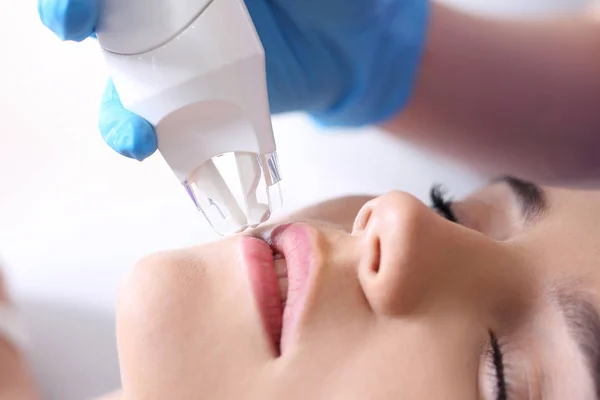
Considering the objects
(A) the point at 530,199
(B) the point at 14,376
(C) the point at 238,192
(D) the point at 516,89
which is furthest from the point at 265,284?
(D) the point at 516,89

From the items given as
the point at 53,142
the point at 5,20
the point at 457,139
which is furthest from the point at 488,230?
the point at 5,20

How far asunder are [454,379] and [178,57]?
32 centimetres

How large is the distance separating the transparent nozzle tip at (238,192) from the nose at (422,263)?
11 cm

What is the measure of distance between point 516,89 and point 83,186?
0.63 m

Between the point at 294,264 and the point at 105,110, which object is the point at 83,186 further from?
the point at 294,264

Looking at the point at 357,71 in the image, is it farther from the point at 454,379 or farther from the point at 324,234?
the point at 454,379

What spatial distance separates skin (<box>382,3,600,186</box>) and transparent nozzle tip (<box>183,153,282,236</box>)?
1.13ft

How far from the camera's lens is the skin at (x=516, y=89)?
821 millimetres

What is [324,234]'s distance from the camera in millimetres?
538

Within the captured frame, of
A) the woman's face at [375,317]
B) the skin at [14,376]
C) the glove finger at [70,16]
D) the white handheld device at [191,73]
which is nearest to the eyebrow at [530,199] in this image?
the woman's face at [375,317]

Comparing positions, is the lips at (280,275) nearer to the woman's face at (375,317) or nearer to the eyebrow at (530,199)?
the woman's face at (375,317)

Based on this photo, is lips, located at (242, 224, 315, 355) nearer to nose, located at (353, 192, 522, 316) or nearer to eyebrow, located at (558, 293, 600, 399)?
nose, located at (353, 192, 522, 316)

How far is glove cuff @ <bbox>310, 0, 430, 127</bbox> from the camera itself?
76 cm

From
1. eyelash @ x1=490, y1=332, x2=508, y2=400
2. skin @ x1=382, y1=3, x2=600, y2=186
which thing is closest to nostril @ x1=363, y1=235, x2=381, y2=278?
eyelash @ x1=490, y1=332, x2=508, y2=400
